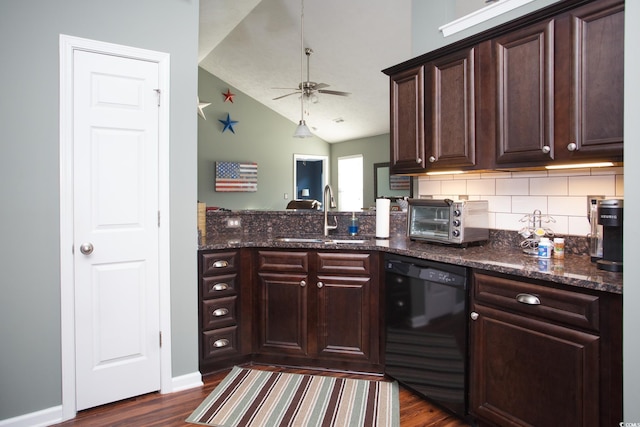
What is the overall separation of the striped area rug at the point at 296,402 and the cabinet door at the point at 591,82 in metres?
1.63

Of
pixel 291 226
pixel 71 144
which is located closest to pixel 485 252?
pixel 291 226

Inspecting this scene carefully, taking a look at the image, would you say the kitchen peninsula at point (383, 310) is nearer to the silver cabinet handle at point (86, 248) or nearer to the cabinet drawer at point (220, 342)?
the cabinet drawer at point (220, 342)

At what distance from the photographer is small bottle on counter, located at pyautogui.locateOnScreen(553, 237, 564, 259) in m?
1.96

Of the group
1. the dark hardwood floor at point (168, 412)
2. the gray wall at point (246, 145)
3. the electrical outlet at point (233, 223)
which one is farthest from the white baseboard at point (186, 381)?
the gray wall at point (246, 145)

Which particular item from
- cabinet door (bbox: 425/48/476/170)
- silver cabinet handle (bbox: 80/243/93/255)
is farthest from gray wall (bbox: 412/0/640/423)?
silver cabinet handle (bbox: 80/243/93/255)

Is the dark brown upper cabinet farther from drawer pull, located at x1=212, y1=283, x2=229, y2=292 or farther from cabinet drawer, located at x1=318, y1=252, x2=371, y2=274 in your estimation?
drawer pull, located at x1=212, y1=283, x2=229, y2=292

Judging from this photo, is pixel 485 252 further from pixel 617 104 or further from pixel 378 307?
pixel 617 104

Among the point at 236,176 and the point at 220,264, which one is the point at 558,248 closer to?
A: the point at 220,264

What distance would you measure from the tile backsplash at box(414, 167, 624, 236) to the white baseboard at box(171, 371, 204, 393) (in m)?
2.09

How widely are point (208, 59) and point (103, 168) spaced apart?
5.94 metres

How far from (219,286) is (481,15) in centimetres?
245

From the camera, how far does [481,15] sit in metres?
2.45

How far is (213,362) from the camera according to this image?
2.59 meters

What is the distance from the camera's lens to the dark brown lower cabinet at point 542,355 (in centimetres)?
142
